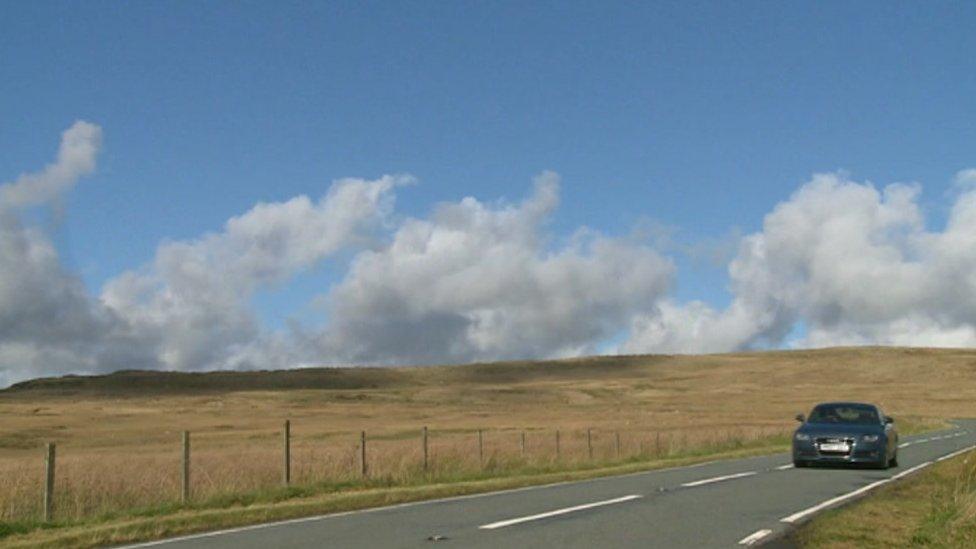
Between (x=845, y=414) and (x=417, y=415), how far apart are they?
61.9 m

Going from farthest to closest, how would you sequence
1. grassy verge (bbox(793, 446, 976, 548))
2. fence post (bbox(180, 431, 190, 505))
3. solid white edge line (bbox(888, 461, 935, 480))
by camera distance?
solid white edge line (bbox(888, 461, 935, 480)), fence post (bbox(180, 431, 190, 505)), grassy verge (bbox(793, 446, 976, 548))

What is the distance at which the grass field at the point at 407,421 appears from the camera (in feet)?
75.0

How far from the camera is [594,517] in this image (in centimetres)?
1745

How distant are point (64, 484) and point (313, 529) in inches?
313

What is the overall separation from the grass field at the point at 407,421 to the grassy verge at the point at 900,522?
7861 mm

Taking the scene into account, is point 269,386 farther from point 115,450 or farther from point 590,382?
point 115,450

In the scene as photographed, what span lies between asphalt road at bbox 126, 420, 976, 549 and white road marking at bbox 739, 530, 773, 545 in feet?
0.11

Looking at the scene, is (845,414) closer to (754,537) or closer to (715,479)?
(715,479)

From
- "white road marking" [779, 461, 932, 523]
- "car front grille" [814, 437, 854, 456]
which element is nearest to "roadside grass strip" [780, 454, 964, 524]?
"white road marking" [779, 461, 932, 523]

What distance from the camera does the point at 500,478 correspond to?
26875 millimetres

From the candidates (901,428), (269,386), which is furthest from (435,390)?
(901,428)

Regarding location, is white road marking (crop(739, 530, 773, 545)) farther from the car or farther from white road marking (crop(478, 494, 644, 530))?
the car

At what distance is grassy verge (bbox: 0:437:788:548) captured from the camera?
1596 centimetres

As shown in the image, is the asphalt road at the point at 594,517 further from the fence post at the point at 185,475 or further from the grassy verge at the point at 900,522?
the fence post at the point at 185,475
